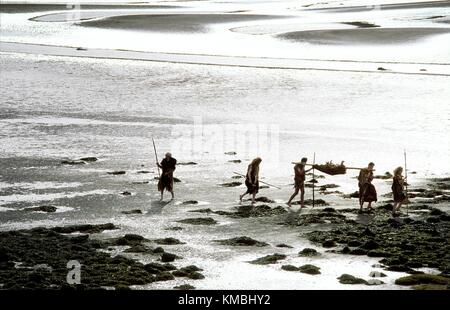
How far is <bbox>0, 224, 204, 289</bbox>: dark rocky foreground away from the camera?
19.1 m

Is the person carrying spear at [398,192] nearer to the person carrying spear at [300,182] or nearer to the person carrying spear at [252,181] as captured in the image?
the person carrying spear at [300,182]

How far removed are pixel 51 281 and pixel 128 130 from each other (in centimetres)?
1812

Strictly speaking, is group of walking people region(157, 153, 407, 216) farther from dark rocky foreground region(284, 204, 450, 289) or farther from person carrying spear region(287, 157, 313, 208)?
dark rocky foreground region(284, 204, 450, 289)

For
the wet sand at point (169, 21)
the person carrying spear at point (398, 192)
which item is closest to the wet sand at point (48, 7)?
the wet sand at point (169, 21)

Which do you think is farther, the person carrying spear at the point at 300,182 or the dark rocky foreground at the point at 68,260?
the person carrying spear at the point at 300,182

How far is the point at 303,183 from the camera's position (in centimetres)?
2670

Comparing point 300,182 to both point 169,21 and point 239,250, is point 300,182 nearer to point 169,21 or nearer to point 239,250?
point 239,250

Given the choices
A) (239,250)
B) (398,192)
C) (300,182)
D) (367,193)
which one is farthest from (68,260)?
(398,192)

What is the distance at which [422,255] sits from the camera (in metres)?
21.3

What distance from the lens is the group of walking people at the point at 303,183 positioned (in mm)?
25922

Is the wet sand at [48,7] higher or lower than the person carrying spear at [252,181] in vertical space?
higher

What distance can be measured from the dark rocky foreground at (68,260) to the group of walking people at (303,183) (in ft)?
14.5

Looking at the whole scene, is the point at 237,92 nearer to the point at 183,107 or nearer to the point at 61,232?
the point at 183,107
